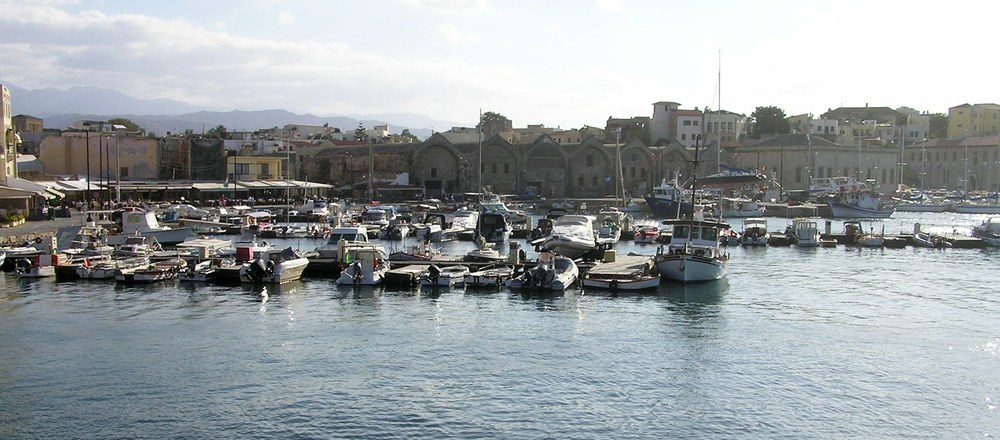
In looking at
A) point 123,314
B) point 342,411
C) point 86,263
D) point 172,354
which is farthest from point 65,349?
point 86,263

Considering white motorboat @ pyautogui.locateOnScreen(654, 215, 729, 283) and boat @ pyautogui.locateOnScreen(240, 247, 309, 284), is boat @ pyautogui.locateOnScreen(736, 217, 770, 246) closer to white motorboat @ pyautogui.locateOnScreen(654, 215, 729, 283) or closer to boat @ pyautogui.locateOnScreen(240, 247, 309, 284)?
white motorboat @ pyautogui.locateOnScreen(654, 215, 729, 283)

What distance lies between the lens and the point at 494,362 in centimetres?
2175

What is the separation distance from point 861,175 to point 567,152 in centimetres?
3312

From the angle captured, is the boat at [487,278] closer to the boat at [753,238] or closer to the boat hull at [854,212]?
the boat at [753,238]

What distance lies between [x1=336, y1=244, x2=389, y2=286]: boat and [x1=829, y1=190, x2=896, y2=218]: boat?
52082 millimetres

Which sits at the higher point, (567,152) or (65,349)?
(567,152)

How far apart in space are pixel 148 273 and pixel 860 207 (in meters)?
58.9

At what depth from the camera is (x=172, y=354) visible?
2242 cm

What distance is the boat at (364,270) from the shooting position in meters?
32.8

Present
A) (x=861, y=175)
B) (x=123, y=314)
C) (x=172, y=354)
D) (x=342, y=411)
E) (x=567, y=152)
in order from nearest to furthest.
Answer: (x=342, y=411) < (x=172, y=354) < (x=123, y=314) < (x=567, y=152) < (x=861, y=175)

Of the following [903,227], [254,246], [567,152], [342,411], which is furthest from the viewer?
[567,152]

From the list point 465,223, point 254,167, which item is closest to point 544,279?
point 465,223

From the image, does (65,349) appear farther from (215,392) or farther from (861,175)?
(861,175)

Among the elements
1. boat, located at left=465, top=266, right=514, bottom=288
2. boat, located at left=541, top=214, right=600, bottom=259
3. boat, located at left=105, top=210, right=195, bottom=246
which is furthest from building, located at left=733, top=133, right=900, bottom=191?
boat, located at left=465, top=266, right=514, bottom=288
